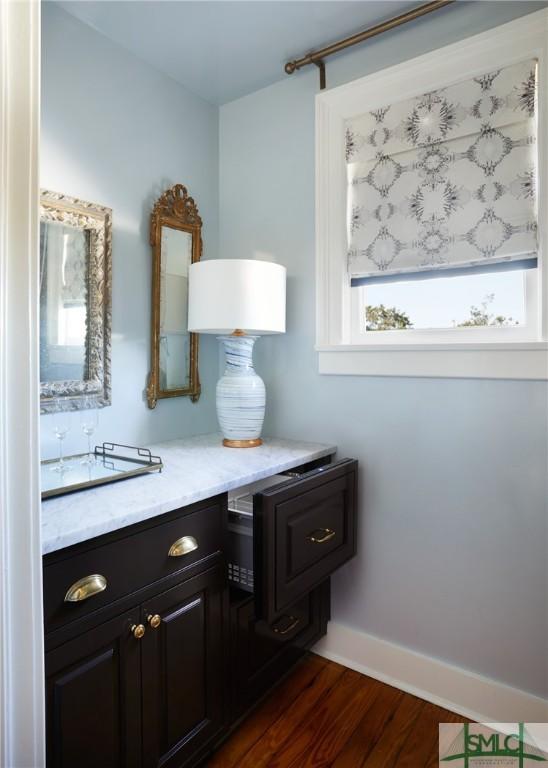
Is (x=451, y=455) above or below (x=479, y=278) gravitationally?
below

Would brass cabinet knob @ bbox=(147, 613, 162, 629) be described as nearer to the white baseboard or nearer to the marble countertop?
the marble countertop

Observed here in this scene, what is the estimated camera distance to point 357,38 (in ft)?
5.74

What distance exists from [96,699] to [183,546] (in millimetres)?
374

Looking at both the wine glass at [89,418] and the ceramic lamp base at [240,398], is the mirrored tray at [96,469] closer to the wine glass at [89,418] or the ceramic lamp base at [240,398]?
the wine glass at [89,418]

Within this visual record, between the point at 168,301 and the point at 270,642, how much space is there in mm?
1357

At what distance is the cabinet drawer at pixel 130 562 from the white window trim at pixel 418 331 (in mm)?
846

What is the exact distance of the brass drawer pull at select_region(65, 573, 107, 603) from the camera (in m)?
1.01

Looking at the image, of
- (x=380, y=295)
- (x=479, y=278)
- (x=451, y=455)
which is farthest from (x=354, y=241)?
(x=451, y=455)

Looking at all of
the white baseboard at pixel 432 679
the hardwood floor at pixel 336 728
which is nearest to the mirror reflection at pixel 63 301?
the hardwood floor at pixel 336 728

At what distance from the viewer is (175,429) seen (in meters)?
2.08

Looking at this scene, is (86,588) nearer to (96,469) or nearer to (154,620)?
(154,620)

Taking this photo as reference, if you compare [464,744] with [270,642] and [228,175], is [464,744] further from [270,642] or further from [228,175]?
[228,175]

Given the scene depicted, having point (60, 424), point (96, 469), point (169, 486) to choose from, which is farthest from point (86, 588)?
point (60, 424)

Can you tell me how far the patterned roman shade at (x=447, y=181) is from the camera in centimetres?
155
